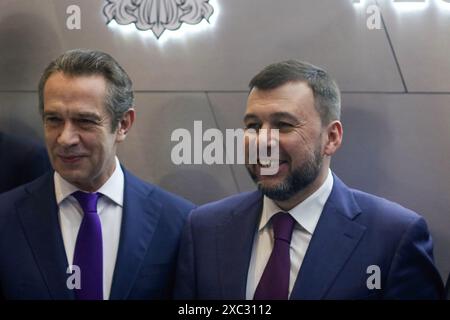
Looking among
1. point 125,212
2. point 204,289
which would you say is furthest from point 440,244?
point 125,212

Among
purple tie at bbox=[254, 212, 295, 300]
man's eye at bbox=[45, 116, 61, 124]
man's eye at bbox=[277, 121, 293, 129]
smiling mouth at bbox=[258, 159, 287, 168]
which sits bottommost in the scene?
purple tie at bbox=[254, 212, 295, 300]

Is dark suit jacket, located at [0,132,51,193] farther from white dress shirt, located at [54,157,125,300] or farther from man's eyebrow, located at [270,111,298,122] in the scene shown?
man's eyebrow, located at [270,111,298,122]

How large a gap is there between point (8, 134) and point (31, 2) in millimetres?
430

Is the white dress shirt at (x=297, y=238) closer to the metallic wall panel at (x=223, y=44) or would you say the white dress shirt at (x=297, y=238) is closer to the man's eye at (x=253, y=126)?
the man's eye at (x=253, y=126)

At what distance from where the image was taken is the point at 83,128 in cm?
168

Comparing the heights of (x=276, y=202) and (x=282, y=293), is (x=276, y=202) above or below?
above

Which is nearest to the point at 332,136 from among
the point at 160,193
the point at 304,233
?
the point at 304,233

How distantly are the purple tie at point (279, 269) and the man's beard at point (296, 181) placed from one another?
0.23 ft

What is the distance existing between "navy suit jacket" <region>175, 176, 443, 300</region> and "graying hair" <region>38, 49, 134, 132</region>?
1.28 feet

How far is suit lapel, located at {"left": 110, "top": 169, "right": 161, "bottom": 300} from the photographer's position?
1.69 m

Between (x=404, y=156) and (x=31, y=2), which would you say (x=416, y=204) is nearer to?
(x=404, y=156)

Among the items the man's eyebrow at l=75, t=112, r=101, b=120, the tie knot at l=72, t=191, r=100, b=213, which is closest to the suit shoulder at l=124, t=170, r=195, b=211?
the tie knot at l=72, t=191, r=100, b=213

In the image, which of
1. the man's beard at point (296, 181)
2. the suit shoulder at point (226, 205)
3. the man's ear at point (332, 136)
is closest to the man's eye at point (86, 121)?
the suit shoulder at point (226, 205)

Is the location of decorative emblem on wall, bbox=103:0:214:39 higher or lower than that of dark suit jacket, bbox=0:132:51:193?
higher
